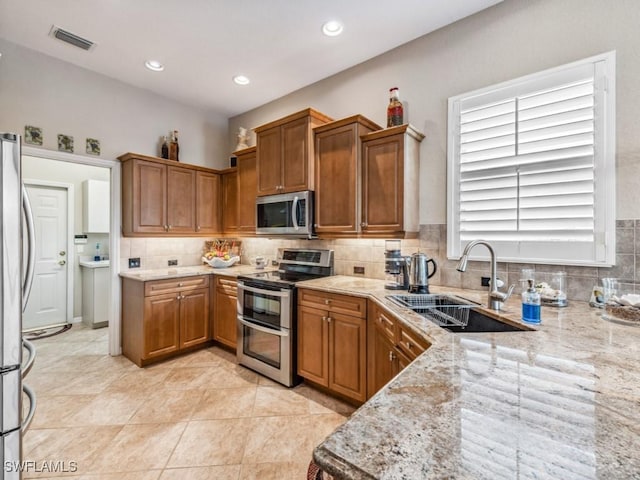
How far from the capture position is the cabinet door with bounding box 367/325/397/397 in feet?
6.27

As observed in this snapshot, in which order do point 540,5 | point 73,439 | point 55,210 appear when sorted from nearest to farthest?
1. point 73,439
2. point 540,5
3. point 55,210

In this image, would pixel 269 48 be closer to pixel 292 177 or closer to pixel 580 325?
pixel 292 177

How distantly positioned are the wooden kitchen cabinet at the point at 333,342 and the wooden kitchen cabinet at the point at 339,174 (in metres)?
0.66

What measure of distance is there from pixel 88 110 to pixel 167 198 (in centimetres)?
116

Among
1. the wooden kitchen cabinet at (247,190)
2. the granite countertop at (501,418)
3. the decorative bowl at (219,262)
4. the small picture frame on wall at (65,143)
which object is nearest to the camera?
the granite countertop at (501,418)

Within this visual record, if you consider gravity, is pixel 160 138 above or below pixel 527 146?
above

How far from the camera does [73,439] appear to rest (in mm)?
1983

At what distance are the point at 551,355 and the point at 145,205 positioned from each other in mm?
3696

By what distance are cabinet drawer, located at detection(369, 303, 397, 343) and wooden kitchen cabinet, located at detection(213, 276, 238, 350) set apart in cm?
170

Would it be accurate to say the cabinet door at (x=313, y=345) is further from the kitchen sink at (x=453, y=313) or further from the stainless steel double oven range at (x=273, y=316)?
the kitchen sink at (x=453, y=313)

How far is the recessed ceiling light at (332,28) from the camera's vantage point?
2.51 m

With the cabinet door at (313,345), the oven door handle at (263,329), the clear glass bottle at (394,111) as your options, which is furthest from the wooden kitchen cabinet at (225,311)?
the clear glass bottle at (394,111)

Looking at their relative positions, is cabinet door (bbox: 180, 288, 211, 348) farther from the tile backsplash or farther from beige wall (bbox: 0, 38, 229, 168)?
beige wall (bbox: 0, 38, 229, 168)

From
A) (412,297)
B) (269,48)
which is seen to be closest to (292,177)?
(269,48)
